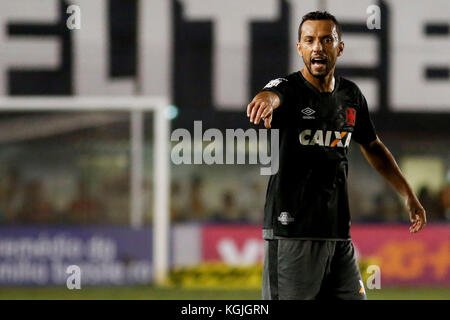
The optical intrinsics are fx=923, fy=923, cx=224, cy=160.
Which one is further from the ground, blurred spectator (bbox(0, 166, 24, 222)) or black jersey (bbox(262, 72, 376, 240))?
black jersey (bbox(262, 72, 376, 240))

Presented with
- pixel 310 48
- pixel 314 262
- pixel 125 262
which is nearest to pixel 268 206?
pixel 314 262

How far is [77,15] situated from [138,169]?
2323mm

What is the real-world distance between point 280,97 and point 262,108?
0.36m

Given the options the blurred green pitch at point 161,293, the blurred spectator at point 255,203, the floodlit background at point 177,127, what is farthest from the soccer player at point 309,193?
the blurred spectator at point 255,203

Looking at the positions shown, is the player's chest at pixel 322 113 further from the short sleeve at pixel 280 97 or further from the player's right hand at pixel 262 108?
the player's right hand at pixel 262 108

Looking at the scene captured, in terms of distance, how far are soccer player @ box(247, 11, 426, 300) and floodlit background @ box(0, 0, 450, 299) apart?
8327mm

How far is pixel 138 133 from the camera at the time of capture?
43.8 ft

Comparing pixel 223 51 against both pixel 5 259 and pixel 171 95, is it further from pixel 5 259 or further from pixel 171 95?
pixel 5 259

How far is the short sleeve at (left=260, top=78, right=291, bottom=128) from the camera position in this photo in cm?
439

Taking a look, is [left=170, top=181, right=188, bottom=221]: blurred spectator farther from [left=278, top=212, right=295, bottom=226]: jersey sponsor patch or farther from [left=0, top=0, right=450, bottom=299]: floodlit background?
[left=278, top=212, right=295, bottom=226]: jersey sponsor patch

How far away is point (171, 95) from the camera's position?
529 inches

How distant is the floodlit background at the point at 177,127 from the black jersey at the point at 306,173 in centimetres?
838

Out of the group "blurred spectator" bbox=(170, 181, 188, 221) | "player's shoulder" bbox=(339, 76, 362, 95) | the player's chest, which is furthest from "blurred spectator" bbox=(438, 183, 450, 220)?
the player's chest

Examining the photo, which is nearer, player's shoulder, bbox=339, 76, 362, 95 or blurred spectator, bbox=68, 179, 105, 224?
player's shoulder, bbox=339, 76, 362, 95
